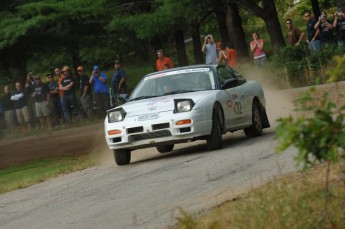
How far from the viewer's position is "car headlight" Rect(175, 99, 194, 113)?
15.3m

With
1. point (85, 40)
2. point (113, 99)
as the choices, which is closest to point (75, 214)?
point (113, 99)

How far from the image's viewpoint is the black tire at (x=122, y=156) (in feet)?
52.4

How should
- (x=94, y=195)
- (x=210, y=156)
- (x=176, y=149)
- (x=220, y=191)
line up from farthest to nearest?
(x=176, y=149)
(x=210, y=156)
(x=94, y=195)
(x=220, y=191)

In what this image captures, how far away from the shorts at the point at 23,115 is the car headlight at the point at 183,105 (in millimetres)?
19130

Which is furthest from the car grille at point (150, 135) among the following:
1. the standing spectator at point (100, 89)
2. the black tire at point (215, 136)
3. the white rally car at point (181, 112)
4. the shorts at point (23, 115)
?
the shorts at point (23, 115)

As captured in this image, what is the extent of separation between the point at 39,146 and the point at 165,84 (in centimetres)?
1006

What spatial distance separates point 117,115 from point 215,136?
1594 mm

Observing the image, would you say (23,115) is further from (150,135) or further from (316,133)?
(316,133)

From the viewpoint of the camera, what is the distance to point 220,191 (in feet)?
36.3

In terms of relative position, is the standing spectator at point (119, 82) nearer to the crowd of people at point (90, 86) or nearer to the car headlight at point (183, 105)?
the crowd of people at point (90, 86)

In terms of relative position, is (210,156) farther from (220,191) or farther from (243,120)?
(220,191)

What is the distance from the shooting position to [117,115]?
51.6ft

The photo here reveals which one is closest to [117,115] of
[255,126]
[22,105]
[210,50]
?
[255,126]

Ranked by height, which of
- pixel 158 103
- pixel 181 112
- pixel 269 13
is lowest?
pixel 269 13
